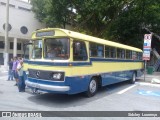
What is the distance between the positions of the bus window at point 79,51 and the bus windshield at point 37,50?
1.54 metres

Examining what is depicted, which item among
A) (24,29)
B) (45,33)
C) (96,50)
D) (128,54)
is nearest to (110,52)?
(96,50)

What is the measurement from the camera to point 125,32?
28562 mm

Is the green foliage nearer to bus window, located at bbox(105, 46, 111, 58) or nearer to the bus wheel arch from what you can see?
bus window, located at bbox(105, 46, 111, 58)

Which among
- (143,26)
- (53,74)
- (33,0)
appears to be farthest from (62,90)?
(33,0)

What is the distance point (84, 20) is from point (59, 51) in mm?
18578

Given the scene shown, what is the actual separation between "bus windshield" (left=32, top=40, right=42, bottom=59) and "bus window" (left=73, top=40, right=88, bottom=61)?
154cm

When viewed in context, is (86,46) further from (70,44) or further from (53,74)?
(53,74)

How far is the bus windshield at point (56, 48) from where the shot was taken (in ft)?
28.5

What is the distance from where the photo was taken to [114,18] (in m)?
26.6

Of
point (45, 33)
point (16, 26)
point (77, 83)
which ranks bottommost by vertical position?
point (77, 83)

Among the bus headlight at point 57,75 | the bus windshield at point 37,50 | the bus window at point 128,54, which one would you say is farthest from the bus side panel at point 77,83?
the bus window at point 128,54

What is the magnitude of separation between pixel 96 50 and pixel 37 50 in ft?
8.68

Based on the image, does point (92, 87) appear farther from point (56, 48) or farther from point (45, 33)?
point (45, 33)

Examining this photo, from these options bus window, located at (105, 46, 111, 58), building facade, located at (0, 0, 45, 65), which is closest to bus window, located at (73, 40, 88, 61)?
bus window, located at (105, 46, 111, 58)
